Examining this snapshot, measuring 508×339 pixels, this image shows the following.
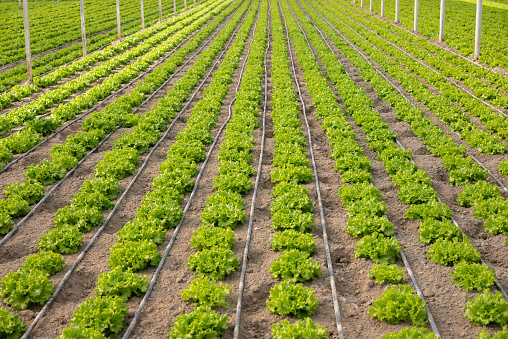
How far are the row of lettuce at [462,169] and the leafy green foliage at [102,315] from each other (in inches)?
295

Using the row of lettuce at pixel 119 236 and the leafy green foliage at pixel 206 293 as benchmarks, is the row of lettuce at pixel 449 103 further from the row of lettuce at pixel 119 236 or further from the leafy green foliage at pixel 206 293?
the row of lettuce at pixel 119 236

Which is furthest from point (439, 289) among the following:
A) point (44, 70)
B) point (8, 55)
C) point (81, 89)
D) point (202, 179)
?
point (8, 55)

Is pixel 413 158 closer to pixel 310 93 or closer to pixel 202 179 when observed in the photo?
pixel 202 179

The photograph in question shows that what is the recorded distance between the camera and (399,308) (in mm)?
7367

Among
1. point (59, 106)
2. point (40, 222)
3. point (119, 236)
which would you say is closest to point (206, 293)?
point (119, 236)

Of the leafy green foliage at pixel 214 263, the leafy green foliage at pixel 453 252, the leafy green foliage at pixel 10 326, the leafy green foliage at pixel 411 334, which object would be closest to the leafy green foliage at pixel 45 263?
the leafy green foliage at pixel 10 326

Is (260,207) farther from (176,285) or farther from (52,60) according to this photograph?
(52,60)

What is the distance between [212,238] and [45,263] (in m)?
3.15

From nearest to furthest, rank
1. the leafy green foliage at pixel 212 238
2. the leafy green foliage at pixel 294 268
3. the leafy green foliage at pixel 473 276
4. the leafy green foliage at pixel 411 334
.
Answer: the leafy green foliage at pixel 411 334 < the leafy green foliage at pixel 473 276 < the leafy green foliage at pixel 294 268 < the leafy green foliage at pixel 212 238

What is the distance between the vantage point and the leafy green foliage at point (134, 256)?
8781mm

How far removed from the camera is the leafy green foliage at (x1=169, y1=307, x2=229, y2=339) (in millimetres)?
6973

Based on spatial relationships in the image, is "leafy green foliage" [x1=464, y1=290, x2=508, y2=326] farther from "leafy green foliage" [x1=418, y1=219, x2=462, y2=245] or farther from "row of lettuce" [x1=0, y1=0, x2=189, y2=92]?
"row of lettuce" [x1=0, y1=0, x2=189, y2=92]

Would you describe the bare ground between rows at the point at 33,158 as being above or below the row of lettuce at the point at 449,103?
below

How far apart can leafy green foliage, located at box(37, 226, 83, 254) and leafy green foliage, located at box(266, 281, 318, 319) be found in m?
4.34
